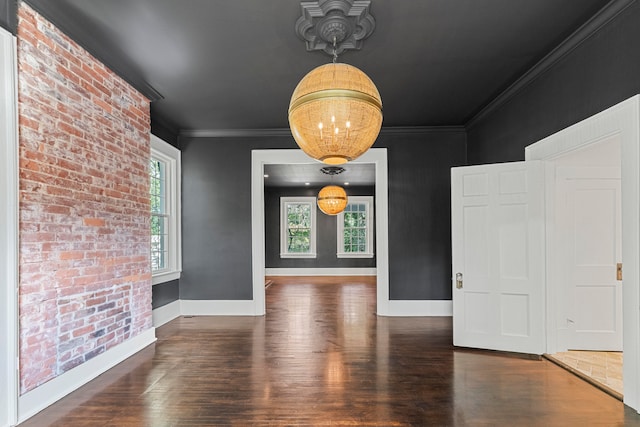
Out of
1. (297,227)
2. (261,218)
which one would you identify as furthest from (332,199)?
(297,227)

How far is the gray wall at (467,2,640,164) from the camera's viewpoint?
246 centimetres

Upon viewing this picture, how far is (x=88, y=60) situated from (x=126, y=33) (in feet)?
1.78

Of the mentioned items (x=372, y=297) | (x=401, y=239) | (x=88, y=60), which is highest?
(x=88, y=60)

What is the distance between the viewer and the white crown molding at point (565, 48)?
251 cm

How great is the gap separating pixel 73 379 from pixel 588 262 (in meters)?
5.01

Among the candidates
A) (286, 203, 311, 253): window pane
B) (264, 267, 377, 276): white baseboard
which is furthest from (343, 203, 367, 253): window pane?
(286, 203, 311, 253): window pane

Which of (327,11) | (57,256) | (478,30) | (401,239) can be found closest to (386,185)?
(401,239)

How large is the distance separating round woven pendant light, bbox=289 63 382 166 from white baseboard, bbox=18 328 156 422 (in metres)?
2.72

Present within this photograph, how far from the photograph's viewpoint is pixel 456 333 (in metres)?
3.94

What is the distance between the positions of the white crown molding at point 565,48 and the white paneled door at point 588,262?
107 centimetres

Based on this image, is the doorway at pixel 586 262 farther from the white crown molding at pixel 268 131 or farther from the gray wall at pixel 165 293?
the gray wall at pixel 165 293

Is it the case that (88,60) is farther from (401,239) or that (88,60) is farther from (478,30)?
(401,239)

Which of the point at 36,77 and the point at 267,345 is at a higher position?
the point at 36,77

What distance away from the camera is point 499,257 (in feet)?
12.2
